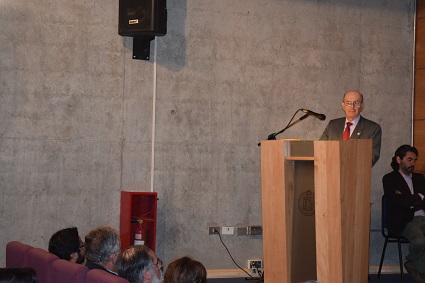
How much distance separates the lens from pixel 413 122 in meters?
8.25

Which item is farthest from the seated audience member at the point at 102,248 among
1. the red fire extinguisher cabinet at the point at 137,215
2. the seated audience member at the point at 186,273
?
the red fire extinguisher cabinet at the point at 137,215

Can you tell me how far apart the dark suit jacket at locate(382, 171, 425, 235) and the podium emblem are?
237 cm

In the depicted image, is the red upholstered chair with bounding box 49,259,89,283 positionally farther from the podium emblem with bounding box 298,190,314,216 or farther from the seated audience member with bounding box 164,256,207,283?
the podium emblem with bounding box 298,190,314,216

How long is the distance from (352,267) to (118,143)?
3.00 m

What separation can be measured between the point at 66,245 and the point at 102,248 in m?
0.52

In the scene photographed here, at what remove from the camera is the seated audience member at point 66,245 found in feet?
14.9

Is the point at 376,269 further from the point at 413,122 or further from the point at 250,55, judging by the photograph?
the point at 250,55

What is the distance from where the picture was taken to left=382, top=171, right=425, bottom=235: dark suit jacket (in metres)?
7.26

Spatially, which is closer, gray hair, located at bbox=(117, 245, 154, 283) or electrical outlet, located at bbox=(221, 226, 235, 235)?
gray hair, located at bbox=(117, 245, 154, 283)

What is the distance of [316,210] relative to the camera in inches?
195

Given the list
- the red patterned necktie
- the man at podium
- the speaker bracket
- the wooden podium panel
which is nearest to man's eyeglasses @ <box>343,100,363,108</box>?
the man at podium

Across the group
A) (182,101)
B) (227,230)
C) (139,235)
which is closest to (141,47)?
(182,101)

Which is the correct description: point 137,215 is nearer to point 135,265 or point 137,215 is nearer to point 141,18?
point 141,18

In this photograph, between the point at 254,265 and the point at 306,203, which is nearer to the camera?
the point at 306,203
